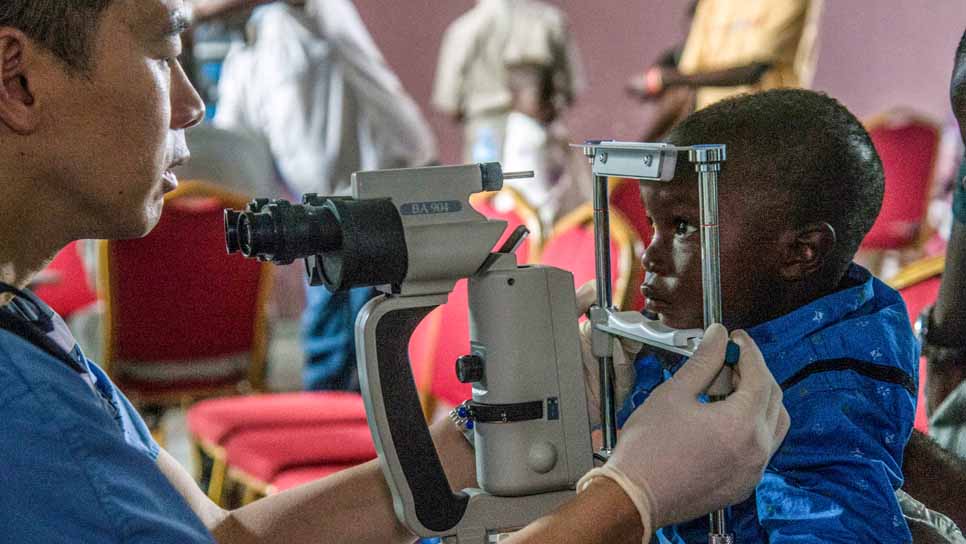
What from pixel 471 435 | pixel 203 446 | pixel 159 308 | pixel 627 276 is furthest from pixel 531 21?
pixel 471 435

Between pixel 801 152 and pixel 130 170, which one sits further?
pixel 801 152

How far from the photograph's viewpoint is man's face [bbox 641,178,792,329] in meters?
1.09

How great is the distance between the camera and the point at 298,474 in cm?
207

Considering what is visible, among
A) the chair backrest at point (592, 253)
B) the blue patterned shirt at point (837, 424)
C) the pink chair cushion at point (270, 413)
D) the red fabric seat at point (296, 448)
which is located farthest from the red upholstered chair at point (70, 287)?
the blue patterned shirt at point (837, 424)

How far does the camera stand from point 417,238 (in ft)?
3.04

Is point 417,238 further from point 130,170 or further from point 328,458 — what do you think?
point 328,458

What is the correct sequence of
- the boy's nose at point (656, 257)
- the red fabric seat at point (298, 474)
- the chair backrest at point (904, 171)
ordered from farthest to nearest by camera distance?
the chair backrest at point (904, 171) → the red fabric seat at point (298, 474) → the boy's nose at point (656, 257)

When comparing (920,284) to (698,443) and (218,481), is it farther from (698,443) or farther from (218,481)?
(218,481)

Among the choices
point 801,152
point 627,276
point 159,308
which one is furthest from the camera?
point 159,308

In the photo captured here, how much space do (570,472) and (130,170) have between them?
1.52 feet

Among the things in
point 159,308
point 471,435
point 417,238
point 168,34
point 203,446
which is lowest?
point 203,446

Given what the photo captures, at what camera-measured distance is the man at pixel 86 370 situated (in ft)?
2.63

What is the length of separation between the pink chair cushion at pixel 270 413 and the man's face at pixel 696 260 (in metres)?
1.28

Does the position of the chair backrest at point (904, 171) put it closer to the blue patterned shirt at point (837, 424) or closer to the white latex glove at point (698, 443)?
the blue patterned shirt at point (837, 424)
